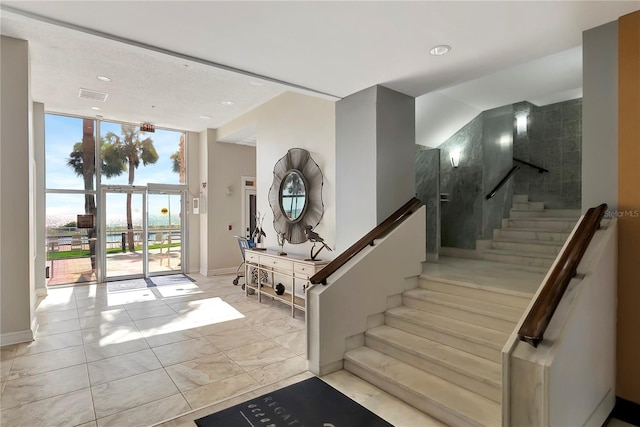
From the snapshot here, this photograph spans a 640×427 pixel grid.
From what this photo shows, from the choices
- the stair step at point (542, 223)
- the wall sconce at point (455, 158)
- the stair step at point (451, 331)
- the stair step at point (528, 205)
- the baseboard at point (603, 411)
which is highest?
the wall sconce at point (455, 158)

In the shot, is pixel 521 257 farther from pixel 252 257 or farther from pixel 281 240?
pixel 252 257

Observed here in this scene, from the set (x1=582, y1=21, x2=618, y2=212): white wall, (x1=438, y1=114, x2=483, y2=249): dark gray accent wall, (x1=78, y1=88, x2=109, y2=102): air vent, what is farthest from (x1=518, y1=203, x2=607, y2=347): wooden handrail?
(x1=78, y1=88, x2=109, y2=102): air vent

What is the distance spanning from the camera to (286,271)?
4.96 meters

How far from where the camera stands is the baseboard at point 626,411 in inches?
95.1

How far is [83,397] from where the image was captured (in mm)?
2744

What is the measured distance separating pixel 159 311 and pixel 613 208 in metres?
5.71

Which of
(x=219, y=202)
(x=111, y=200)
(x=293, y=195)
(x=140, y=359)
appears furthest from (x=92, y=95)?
(x=140, y=359)

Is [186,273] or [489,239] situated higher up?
[489,239]

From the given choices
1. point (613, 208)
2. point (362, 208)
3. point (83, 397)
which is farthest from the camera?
point (362, 208)

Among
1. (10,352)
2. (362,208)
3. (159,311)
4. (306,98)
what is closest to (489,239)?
(362,208)

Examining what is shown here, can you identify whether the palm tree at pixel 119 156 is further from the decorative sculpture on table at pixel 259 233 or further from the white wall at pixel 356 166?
the white wall at pixel 356 166

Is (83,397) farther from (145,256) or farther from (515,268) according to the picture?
(145,256)

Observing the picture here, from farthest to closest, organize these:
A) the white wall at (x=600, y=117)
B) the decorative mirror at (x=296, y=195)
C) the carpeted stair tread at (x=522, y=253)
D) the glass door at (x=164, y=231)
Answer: the glass door at (x=164, y=231) < the decorative mirror at (x=296, y=195) < the carpeted stair tread at (x=522, y=253) < the white wall at (x=600, y=117)

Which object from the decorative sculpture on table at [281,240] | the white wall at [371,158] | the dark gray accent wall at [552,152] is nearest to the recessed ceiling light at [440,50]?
the white wall at [371,158]
